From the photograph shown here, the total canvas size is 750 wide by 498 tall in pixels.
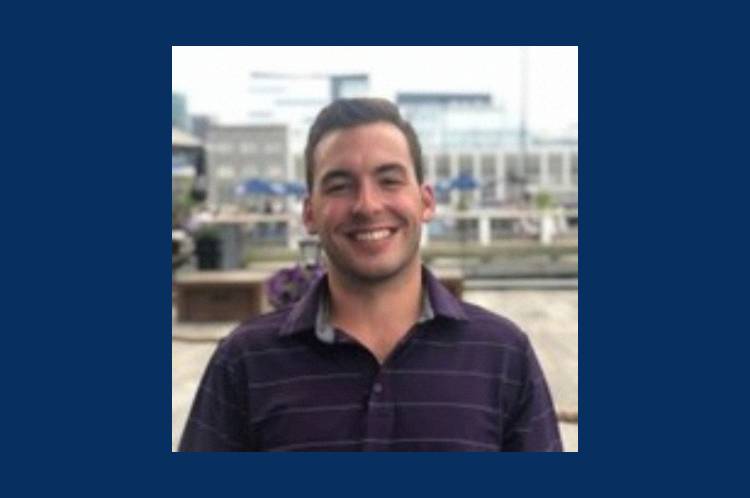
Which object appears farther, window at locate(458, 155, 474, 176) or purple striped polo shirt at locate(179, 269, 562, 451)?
window at locate(458, 155, 474, 176)

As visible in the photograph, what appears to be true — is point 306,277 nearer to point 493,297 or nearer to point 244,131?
point 493,297

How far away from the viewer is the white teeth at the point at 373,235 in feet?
4.75

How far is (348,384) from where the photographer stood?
1474 millimetres

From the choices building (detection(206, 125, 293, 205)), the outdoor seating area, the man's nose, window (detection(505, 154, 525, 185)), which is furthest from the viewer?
window (detection(505, 154, 525, 185))

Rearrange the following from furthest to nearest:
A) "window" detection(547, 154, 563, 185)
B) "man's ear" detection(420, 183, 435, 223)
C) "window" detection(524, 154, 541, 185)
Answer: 1. "window" detection(524, 154, 541, 185)
2. "window" detection(547, 154, 563, 185)
3. "man's ear" detection(420, 183, 435, 223)

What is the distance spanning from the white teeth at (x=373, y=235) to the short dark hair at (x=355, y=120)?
130mm

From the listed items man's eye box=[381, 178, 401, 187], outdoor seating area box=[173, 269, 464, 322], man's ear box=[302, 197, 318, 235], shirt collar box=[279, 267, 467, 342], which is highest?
man's eye box=[381, 178, 401, 187]

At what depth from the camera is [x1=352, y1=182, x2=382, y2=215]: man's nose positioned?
144 cm

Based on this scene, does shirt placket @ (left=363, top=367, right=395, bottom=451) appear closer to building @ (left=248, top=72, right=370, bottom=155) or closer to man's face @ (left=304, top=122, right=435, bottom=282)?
man's face @ (left=304, top=122, right=435, bottom=282)

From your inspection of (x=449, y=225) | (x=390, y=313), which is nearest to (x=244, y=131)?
(x=449, y=225)

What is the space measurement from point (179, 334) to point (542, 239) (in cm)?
691

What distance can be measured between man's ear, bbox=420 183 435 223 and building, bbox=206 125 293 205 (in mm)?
9224

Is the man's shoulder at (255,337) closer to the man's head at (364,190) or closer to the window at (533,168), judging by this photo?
the man's head at (364,190)

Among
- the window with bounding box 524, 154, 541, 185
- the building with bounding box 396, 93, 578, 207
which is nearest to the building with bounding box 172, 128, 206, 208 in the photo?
the building with bounding box 396, 93, 578, 207
